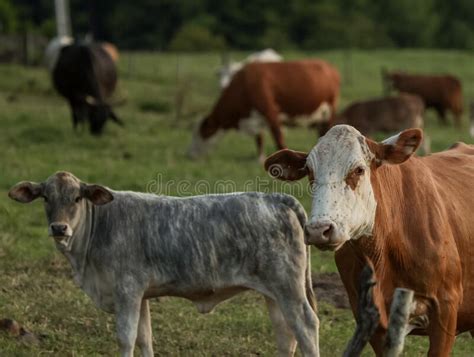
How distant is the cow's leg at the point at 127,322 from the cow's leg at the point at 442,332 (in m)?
1.89

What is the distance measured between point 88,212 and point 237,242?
1018 mm

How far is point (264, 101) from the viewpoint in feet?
62.4

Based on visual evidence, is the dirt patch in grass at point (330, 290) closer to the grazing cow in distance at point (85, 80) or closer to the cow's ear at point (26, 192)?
the cow's ear at point (26, 192)

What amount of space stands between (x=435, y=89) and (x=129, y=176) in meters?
17.5

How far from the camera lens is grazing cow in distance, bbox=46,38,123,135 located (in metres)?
21.1

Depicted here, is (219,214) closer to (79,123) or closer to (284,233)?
(284,233)

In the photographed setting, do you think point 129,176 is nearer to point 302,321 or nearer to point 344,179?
point 302,321

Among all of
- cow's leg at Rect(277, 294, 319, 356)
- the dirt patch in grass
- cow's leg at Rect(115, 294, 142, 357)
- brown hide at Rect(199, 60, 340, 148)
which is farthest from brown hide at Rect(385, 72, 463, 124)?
cow's leg at Rect(115, 294, 142, 357)

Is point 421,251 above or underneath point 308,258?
above

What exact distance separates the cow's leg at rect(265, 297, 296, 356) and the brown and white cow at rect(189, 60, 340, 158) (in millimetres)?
10841

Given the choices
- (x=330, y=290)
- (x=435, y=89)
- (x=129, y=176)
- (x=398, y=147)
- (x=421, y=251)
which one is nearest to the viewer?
(x=398, y=147)

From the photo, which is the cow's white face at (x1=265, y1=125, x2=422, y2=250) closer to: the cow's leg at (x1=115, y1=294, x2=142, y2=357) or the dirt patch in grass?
the cow's leg at (x1=115, y1=294, x2=142, y2=357)

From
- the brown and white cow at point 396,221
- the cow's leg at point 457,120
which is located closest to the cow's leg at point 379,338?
the brown and white cow at point 396,221

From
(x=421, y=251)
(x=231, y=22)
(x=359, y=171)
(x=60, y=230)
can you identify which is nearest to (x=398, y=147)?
(x=359, y=171)
